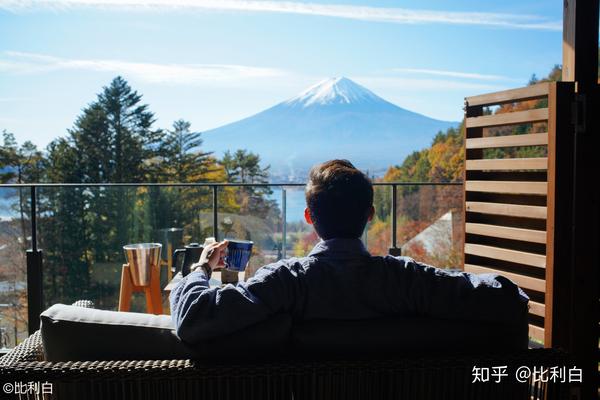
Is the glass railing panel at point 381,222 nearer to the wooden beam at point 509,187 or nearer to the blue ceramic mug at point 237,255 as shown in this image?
the wooden beam at point 509,187

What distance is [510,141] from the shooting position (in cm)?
278

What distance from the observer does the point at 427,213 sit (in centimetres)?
725

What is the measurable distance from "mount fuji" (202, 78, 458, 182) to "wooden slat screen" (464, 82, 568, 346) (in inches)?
1281

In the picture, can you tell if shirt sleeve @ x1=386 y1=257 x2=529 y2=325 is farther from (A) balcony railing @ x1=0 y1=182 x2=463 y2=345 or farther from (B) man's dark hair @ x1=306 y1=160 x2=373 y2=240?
(A) balcony railing @ x1=0 y1=182 x2=463 y2=345

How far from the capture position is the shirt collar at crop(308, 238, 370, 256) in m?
1.29

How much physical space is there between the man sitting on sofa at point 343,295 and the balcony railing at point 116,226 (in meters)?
3.05

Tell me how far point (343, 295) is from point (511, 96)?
74.3 inches

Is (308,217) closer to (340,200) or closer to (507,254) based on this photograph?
(340,200)

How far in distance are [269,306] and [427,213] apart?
628 centimetres

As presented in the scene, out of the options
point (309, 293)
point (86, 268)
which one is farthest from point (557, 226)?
point (86, 268)

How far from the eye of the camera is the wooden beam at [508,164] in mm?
2537

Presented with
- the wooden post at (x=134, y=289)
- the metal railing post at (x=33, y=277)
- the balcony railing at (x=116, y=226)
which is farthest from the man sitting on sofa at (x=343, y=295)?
the metal railing post at (x=33, y=277)

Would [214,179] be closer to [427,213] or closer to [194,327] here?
[427,213]

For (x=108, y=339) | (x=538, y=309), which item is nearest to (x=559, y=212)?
(x=538, y=309)
